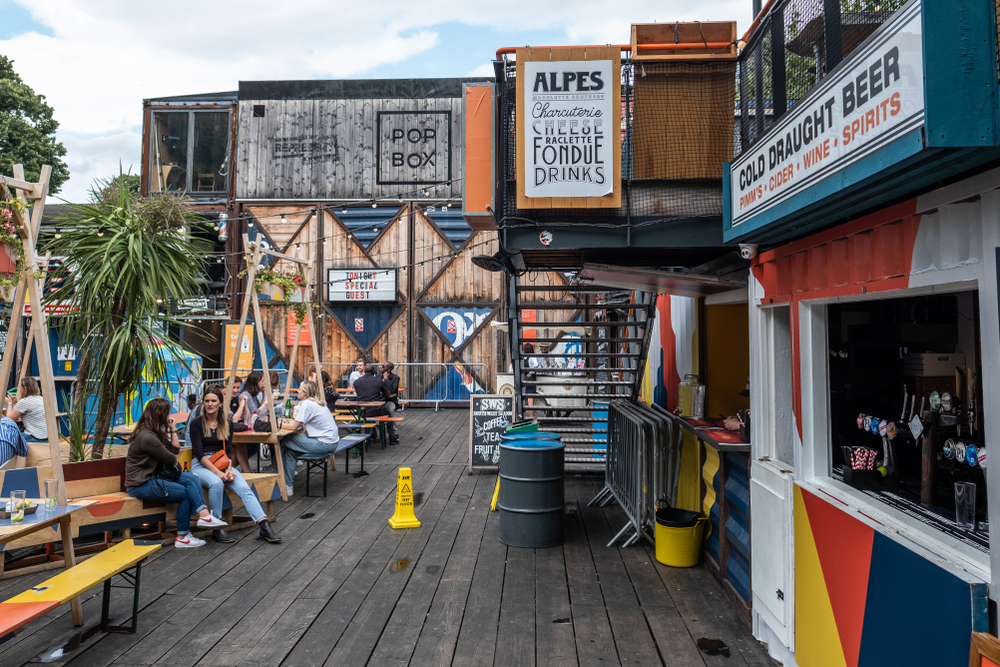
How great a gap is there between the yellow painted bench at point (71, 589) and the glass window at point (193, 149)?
1659cm

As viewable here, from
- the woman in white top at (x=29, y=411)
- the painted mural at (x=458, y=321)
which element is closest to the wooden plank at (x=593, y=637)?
the woman in white top at (x=29, y=411)

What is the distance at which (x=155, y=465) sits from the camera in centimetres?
587

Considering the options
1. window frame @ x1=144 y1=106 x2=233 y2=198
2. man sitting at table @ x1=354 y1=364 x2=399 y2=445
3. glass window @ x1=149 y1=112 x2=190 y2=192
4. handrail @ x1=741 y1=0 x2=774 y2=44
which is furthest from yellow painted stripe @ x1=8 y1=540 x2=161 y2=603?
glass window @ x1=149 y1=112 x2=190 y2=192

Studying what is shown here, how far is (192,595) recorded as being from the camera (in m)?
4.94

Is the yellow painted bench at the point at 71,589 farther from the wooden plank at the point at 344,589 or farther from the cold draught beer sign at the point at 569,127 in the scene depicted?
the cold draught beer sign at the point at 569,127

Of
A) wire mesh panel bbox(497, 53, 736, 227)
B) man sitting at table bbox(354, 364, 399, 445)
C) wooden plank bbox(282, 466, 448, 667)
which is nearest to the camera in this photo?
wooden plank bbox(282, 466, 448, 667)

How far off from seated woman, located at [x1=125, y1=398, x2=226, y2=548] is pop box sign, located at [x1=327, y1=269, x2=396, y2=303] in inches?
492

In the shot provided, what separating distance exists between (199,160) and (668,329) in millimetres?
16042

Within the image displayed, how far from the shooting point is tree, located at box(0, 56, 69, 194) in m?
22.0

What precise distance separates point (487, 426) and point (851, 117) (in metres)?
7.56

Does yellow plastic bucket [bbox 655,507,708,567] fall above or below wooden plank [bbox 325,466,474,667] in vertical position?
above

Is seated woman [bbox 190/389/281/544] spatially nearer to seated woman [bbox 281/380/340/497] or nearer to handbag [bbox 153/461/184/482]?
handbag [bbox 153/461/184/482]

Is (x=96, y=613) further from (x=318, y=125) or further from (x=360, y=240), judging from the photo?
(x=318, y=125)

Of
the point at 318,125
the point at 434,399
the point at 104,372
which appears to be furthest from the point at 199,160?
the point at 104,372
